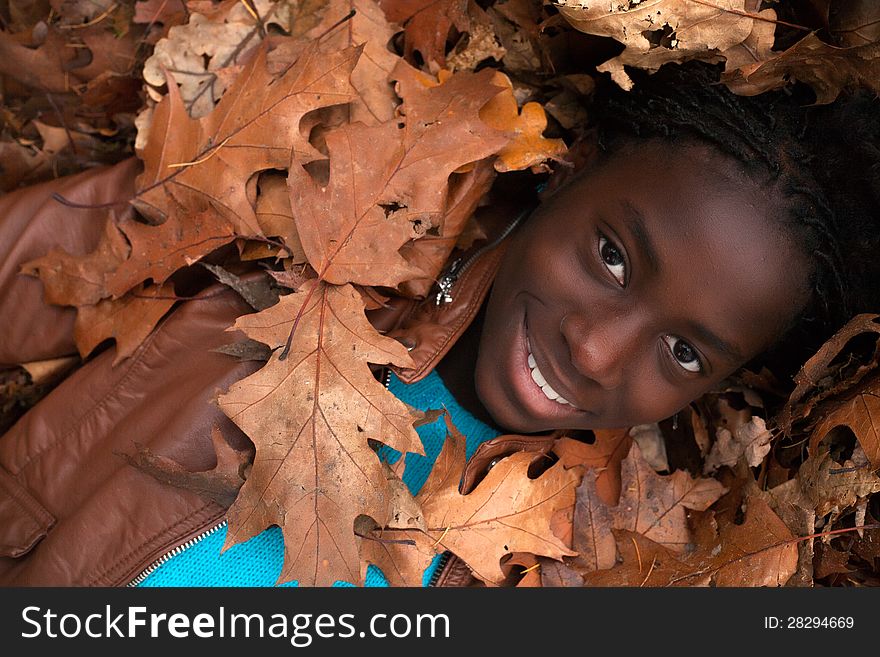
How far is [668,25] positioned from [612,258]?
513 millimetres

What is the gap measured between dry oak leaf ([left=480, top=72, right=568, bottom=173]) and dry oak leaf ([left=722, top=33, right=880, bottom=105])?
0.45 m

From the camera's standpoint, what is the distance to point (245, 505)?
5.56ft

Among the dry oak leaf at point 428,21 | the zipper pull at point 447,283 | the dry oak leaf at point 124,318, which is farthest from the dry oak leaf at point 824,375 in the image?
the dry oak leaf at point 124,318

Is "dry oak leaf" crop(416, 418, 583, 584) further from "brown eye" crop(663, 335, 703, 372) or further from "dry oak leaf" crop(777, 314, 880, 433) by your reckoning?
"dry oak leaf" crop(777, 314, 880, 433)

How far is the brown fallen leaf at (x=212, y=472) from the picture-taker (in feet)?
5.73

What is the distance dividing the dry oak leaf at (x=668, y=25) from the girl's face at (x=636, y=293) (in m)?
0.21

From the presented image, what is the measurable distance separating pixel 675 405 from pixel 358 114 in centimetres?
108

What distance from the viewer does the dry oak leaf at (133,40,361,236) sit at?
72.2 inches

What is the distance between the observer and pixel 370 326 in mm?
1723

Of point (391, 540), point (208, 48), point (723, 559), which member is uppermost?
point (208, 48)

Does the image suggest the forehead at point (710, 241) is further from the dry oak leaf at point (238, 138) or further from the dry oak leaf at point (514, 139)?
the dry oak leaf at point (238, 138)

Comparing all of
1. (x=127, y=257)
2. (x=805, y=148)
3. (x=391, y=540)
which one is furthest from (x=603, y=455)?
(x=127, y=257)

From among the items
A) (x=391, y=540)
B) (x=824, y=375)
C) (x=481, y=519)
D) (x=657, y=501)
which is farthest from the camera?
(x=657, y=501)

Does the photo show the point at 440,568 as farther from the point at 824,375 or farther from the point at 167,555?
the point at 824,375
